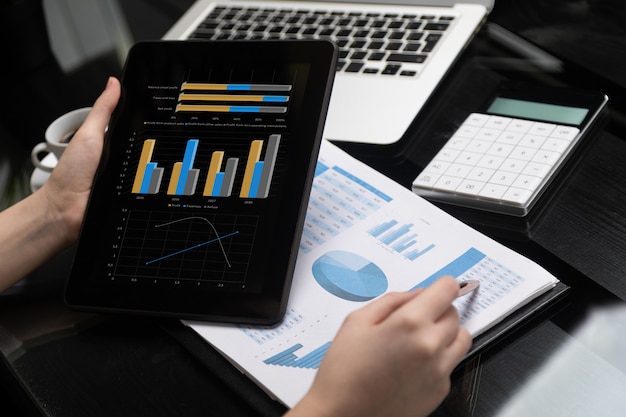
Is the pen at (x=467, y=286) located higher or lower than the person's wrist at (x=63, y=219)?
higher

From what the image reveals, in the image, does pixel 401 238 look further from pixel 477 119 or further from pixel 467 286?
pixel 477 119

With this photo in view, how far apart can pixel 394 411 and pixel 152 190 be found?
328 millimetres

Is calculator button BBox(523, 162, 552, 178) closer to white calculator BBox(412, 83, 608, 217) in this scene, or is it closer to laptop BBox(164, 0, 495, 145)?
white calculator BBox(412, 83, 608, 217)

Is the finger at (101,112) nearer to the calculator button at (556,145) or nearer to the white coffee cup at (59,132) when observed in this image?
the white coffee cup at (59,132)

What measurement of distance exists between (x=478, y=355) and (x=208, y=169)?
0.30 meters

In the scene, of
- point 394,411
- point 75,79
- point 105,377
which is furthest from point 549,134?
point 75,79

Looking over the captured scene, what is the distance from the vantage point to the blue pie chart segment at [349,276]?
638 millimetres

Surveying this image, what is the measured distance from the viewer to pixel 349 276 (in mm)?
655

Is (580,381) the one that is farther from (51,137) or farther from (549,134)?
(51,137)

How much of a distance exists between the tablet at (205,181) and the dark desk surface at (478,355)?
0.14ft

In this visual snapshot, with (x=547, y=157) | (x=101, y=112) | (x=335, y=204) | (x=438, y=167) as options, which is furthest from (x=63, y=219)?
(x=547, y=157)

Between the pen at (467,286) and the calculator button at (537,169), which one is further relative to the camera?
the calculator button at (537,169)

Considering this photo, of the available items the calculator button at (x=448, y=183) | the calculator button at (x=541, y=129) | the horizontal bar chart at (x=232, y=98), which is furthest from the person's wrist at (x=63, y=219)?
the calculator button at (x=541, y=129)

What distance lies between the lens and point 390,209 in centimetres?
72
